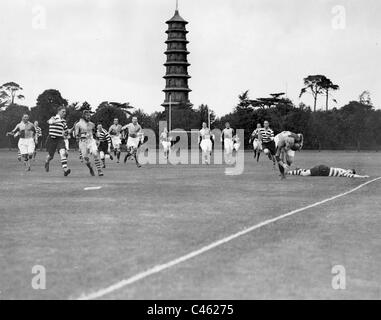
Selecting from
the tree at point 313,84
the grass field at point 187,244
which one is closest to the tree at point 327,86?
the tree at point 313,84

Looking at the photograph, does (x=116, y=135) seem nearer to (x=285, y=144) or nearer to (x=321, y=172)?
(x=321, y=172)

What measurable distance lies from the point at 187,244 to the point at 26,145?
21.5 metres

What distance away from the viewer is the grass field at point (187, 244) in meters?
6.47

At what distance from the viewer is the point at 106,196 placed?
1535 centimetres

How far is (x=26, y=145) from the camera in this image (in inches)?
1145

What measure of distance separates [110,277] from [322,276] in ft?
6.75

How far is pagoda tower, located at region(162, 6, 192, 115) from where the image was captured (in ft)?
358

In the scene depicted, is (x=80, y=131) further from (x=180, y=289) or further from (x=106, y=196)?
(x=180, y=289)

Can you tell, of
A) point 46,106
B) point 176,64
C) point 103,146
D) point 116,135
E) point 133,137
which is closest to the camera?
point 103,146

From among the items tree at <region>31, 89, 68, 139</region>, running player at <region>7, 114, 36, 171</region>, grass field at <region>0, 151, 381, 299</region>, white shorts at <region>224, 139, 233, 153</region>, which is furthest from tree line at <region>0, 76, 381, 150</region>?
grass field at <region>0, 151, 381, 299</region>

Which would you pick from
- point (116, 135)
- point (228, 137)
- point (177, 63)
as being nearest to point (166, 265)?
point (116, 135)

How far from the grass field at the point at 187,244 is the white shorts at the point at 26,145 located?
499 inches

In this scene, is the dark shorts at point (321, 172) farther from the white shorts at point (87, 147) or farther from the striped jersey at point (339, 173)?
the white shorts at point (87, 147)
